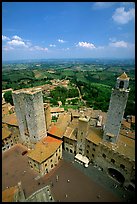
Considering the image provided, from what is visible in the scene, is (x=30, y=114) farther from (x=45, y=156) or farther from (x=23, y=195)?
(x=23, y=195)

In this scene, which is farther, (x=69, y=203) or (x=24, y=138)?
(x=24, y=138)

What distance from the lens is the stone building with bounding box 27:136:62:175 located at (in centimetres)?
2553

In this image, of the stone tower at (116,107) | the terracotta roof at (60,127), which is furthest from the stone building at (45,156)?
the stone tower at (116,107)

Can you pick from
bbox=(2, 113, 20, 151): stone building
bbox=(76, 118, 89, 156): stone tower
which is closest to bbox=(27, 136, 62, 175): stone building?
bbox=(76, 118, 89, 156): stone tower

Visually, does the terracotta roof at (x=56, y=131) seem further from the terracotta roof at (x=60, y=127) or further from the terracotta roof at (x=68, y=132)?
the terracotta roof at (x=68, y=132)

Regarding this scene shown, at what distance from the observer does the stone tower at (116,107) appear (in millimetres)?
23438

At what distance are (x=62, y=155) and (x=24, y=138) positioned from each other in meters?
8.94

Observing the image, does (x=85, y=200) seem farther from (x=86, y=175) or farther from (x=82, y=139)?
(x=82, y=139)

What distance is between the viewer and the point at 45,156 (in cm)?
2591

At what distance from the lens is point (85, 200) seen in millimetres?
21906

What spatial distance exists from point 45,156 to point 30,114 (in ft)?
26.2

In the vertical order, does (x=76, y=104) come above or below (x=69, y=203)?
above

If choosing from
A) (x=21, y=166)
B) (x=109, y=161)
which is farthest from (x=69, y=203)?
(x=21, y=166)

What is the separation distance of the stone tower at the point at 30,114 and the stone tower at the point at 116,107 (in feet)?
40.9
